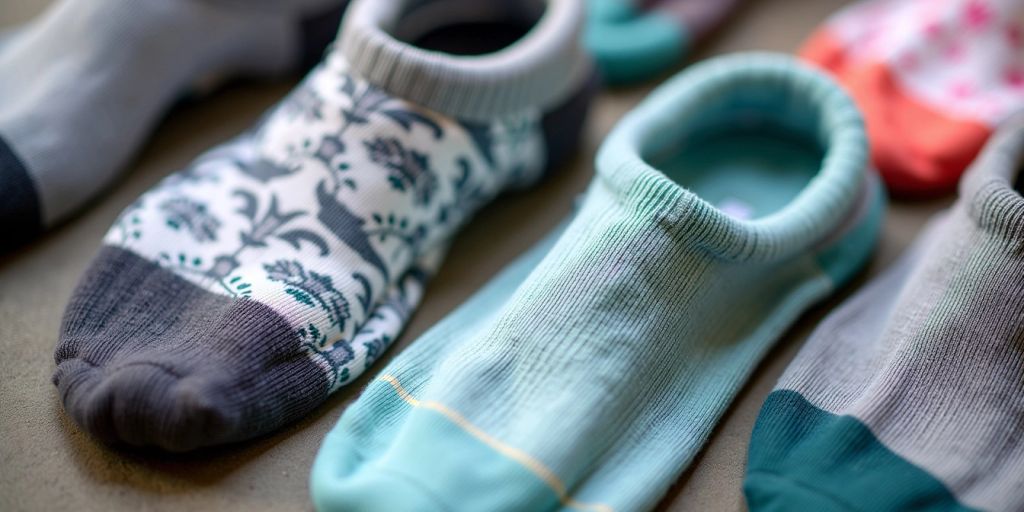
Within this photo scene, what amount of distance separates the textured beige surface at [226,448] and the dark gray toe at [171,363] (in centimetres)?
4

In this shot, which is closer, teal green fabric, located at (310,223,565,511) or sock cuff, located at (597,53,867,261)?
teal green fabric, located at (310,223,565,511)

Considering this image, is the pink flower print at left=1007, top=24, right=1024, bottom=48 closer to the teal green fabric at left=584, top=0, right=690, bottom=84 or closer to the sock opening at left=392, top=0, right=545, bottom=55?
the teal green fabric at left=584, top=0, right=690, bottom=84

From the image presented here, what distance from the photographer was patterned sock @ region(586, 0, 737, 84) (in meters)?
1.33

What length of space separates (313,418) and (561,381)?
26 cm

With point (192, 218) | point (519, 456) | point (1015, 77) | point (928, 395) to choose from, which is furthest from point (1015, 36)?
point (192, 218)

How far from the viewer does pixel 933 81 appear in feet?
4.05

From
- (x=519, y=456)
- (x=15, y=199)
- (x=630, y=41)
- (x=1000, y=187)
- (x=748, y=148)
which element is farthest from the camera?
(x=630, y=41)

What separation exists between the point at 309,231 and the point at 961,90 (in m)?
0.85

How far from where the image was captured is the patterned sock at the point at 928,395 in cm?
79

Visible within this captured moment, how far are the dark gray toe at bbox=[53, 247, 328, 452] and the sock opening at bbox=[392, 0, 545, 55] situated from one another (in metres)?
0.46

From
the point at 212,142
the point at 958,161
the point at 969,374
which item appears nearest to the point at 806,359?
the point at 969,374

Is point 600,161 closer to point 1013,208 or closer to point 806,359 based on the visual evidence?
point 806,359

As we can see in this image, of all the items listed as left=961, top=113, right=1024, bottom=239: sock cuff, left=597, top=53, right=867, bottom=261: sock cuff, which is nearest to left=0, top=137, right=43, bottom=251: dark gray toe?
left=597, top=53, right=867, bottom=261: sock cuff

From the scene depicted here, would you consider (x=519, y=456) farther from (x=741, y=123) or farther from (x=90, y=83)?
(x=90, y=83)
